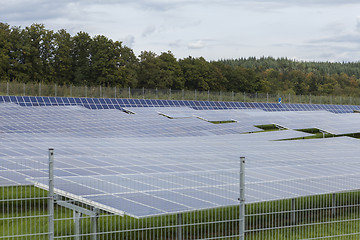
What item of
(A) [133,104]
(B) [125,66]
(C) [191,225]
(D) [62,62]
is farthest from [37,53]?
(C) [191,225]

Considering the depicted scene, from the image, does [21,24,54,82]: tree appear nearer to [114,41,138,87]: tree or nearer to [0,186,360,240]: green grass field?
[114,41,138,87]: tree

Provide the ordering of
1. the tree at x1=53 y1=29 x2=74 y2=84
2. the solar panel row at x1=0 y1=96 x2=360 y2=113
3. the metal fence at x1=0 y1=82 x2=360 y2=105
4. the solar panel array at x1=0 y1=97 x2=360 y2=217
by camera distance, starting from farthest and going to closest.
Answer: the tree at x1=53 y1=29 x2=74 y2=84 < the metal fence at x1=0 y1=82 x2=360 y2=105 < the solar panel row at x1=0 y1=96 x2=360 y2=113 < the solar panel array at x1=0 y1=97 x2=360 y2=217

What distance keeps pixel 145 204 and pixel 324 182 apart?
Result: 233 inches

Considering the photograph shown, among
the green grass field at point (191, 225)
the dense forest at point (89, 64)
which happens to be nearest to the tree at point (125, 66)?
the dense forest at point (89, 64)

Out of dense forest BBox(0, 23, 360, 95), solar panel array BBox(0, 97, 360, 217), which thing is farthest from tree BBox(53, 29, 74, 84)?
solar panel array BBox(0, 97, 360, 217)

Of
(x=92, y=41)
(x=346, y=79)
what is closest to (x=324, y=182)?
(x=92, y=41)

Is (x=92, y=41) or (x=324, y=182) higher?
(x=92, y=41)

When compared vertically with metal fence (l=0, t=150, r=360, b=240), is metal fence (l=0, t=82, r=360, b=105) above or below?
above

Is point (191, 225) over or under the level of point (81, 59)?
under

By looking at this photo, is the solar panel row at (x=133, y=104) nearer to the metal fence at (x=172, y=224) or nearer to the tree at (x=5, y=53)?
the tree at (x=5, y=53)

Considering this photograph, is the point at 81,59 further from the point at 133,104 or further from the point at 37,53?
the point at 133,104

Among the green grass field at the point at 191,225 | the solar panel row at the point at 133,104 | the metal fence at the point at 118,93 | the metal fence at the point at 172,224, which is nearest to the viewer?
the metal fence at the point at 172,224

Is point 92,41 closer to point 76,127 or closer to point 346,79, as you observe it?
point 76,127

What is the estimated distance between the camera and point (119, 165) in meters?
14.2
